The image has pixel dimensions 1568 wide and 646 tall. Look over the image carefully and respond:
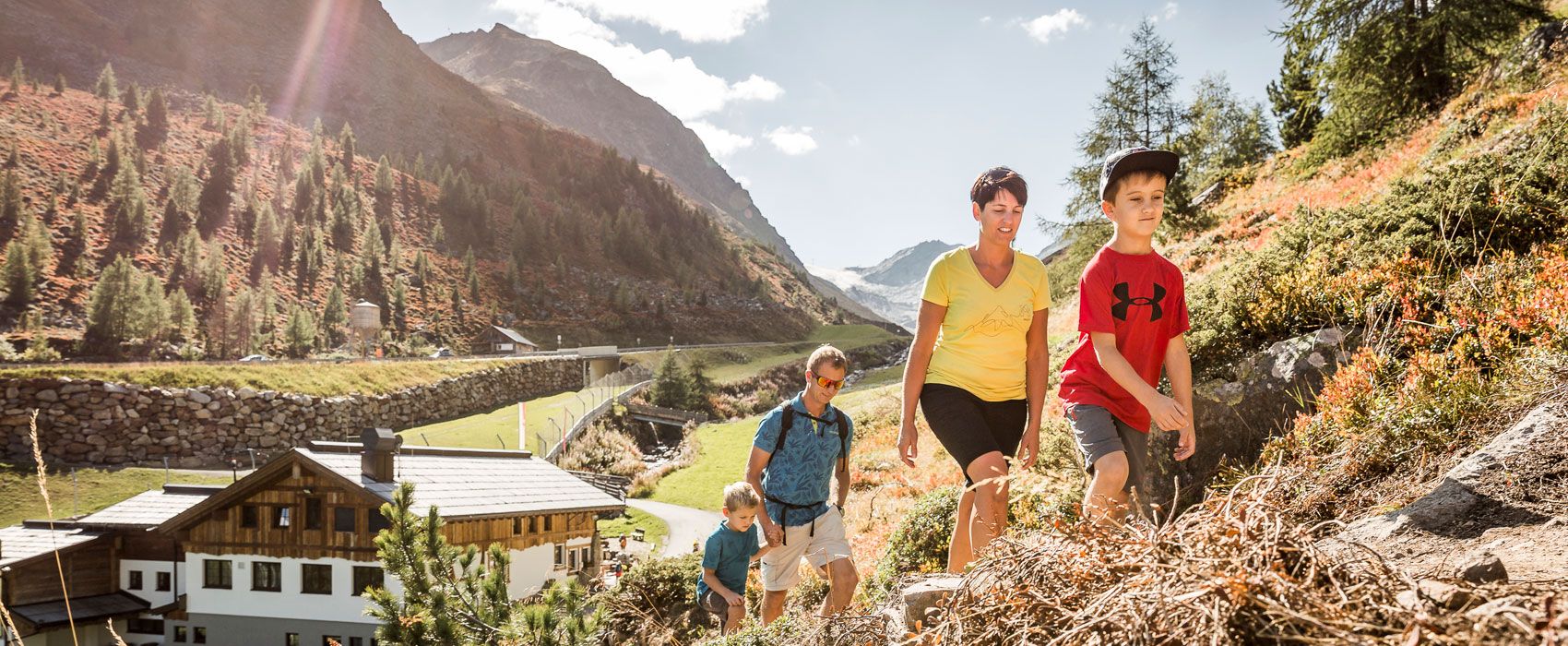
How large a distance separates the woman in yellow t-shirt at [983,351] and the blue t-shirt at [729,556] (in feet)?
5.12

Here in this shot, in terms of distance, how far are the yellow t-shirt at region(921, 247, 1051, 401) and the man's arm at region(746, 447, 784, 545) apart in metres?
1.30

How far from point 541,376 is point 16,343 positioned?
29.0 metres

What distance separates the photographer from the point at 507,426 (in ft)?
143

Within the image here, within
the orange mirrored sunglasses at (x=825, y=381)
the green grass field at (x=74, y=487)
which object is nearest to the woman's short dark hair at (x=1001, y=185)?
the orange mirrored sunglasses at (x=825, y=381)

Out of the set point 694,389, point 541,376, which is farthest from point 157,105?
point 694,389

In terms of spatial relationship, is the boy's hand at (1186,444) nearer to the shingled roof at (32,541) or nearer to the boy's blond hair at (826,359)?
the boy's blond hair at (826,359)

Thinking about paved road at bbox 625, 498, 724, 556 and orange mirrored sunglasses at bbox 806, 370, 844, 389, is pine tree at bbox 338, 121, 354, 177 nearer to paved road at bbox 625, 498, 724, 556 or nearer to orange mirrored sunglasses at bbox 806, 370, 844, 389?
paved road at bbox 625, 498, 724, 556

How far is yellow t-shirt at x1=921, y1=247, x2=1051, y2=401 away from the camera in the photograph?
3703mm

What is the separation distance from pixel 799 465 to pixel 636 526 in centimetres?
2567

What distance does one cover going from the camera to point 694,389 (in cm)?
4900

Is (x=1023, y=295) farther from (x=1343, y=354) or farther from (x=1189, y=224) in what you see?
(x=1189, y=224)

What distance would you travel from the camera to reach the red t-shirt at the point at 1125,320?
10.8ft

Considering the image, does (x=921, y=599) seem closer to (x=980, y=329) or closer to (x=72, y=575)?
(x=980, y=329)

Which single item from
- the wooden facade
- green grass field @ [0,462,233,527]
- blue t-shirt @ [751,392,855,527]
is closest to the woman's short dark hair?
blue t-shirt @ [751,392,855,527]
